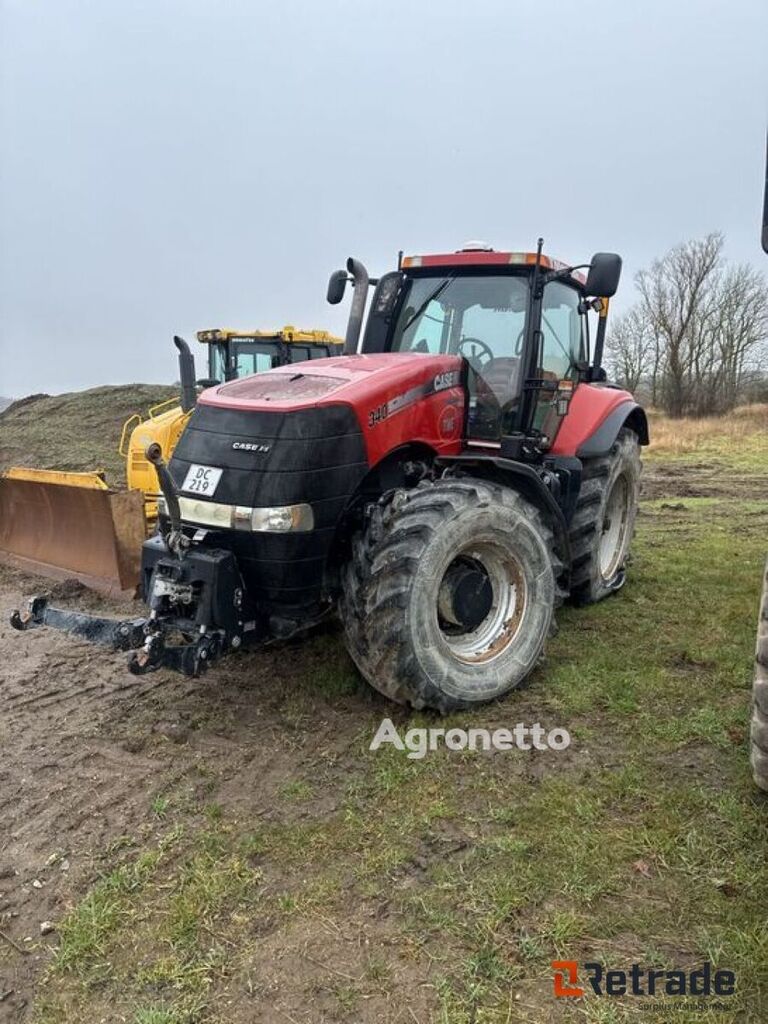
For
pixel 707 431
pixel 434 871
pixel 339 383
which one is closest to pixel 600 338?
pixel 339 383

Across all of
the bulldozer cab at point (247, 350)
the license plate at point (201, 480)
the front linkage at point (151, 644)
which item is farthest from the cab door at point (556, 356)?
the bulldozer cab at point (247, 350)

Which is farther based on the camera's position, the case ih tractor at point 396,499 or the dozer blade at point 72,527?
the dozer blade at point 72,527

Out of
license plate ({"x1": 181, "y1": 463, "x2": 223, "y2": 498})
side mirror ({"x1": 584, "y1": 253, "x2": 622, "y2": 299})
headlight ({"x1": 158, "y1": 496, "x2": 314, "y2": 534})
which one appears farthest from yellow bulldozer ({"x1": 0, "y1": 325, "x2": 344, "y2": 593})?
side mirror ({"x1": 584, "y1": 253, "x2": 622, "y2": 299})

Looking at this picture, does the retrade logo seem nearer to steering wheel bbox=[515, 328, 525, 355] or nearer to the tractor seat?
the tractor seat

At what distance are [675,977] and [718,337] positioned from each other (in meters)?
32.7

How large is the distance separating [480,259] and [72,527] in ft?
11.3

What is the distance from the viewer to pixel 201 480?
3291 millimetres

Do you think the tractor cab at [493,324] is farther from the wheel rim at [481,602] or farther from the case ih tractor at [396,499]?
the wheel rim at [481,602]

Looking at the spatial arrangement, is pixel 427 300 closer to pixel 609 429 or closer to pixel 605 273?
pixel 605 273

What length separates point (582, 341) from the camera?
5.19 m

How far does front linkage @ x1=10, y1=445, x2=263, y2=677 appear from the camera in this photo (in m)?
3.05

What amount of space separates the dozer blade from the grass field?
1740 millimetres

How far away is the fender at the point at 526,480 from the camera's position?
149 inches

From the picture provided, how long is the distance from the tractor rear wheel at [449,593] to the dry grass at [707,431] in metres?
14.7
